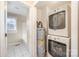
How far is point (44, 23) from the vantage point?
1.45 m

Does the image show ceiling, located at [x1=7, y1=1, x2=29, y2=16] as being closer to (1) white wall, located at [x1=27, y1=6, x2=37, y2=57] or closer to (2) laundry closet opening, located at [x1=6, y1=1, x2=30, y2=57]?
(2) laundry closet opening, located at [x1=6, y1=1, x2=30, y2=57]

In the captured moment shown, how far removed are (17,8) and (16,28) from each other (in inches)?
10.1

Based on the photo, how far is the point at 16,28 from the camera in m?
1.18

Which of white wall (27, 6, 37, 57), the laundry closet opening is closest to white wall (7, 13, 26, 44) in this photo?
the laundry closet opening

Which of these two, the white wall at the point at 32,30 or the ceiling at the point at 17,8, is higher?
the ceiling at the point at 17,8

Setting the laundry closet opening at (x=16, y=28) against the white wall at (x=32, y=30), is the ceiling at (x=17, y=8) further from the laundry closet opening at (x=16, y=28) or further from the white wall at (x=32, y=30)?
the white wall at (x=32, y=30)

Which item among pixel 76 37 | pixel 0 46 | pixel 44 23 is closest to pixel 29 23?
pixel 44 23

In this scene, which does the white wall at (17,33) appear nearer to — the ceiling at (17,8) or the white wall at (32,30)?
the ceiling at (17,8)

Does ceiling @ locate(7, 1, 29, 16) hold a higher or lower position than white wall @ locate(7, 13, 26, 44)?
higher

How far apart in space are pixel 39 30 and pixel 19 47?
1.50ft

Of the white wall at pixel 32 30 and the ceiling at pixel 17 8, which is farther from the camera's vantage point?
the white wall at pixel 32 30

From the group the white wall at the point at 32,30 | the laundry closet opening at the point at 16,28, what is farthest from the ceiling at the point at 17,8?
the white wall at the point at 32,30

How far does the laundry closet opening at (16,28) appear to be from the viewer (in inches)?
45.4

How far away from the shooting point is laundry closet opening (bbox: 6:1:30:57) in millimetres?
1153
